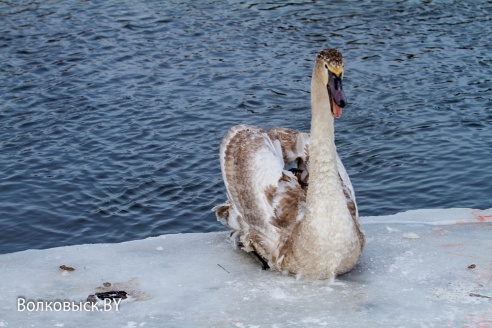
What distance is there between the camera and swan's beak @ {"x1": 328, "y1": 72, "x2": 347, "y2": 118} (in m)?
7.67

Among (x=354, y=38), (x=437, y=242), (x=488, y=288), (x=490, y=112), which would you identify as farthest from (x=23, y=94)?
(x=488, y=288)

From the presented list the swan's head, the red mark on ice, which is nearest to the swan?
the swan's head

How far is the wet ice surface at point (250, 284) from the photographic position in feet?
24.3

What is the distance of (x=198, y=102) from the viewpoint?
14680 millimetres

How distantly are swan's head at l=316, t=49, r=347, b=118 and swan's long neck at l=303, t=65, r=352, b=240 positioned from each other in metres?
0.13

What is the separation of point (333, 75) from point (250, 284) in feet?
6.30

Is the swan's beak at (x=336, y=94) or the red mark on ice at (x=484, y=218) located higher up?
the swan's beak at (x=336, y=94)

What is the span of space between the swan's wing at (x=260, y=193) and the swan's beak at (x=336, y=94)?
1.08 meters

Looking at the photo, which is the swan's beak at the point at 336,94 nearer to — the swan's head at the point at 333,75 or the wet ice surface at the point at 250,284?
the swan's head at the point at 333,75

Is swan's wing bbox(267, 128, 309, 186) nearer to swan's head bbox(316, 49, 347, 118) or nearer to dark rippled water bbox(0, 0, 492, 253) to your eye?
swan's head bbox(316, 49, 347, 118)

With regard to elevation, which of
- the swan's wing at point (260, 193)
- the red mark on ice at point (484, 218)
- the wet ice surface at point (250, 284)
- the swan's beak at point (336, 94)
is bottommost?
the red mark on ice at point (484, 218)

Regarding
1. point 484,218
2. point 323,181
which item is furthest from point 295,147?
point 484,218

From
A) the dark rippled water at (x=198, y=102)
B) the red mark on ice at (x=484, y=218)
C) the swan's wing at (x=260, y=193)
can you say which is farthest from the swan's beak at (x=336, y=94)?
the dark rippled water at (x=198, y=102)

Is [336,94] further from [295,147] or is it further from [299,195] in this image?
[295,147]
